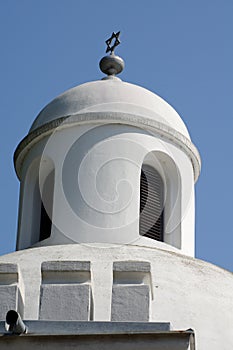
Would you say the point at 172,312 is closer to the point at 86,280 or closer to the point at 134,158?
the point at 86,280

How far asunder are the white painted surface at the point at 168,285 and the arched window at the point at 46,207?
4.64ft

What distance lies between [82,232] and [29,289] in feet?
7.18

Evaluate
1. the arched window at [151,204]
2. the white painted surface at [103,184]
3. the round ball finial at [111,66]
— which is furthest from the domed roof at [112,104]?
the arched window at [151,204]

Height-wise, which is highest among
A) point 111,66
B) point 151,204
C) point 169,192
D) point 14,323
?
point 111,66

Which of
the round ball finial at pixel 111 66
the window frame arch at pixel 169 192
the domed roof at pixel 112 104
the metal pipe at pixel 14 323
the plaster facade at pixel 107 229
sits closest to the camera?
the metal pipe at pixel 14 323

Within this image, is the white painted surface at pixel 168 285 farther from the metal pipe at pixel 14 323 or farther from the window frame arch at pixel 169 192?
the metal pipe at pixel 14 323

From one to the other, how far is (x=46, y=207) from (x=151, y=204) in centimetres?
160

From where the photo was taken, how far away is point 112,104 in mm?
18766

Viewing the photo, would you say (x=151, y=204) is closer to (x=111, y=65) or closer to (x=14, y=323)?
(x=111, y=65)

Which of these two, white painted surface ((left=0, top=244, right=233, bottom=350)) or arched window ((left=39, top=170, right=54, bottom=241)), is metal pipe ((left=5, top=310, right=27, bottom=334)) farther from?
arched window ((left=39, top=170, right=54, bottom=241))

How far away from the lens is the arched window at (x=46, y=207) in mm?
18359

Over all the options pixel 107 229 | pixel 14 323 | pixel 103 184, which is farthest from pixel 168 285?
pixel 14 323

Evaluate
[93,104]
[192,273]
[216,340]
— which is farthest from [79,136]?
[216,340]

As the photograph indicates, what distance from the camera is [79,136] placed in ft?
61.0
